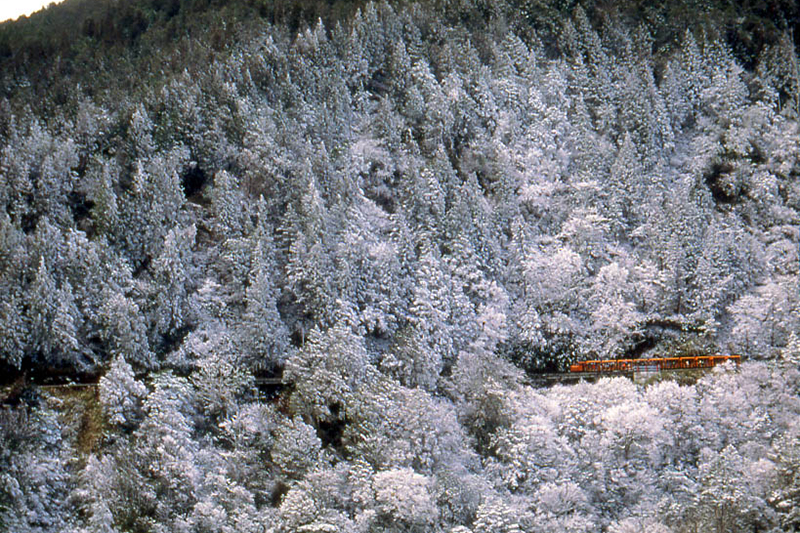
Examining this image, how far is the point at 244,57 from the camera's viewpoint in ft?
350

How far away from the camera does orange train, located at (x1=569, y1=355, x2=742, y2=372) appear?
279 ft

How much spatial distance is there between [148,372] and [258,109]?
32.4 metres

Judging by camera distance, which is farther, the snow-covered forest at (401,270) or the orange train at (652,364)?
Result: the orange train at (652,364)

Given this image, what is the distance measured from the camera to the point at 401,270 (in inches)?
3317

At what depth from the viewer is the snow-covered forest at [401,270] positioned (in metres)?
66.4

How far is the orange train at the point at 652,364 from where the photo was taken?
85188mm

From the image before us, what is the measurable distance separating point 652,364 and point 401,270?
23.1 m

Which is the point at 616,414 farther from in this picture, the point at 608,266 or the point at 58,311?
the point at 58,311

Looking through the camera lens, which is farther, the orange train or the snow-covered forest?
the orange train

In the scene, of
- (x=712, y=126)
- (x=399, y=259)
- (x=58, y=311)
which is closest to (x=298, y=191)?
(x=399, y=259)

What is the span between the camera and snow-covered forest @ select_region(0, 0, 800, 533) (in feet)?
218

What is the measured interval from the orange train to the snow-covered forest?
1226 mm

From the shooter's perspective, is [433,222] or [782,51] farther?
[782,51]

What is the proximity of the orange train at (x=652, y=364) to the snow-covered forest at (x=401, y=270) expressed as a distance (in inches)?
48.3
